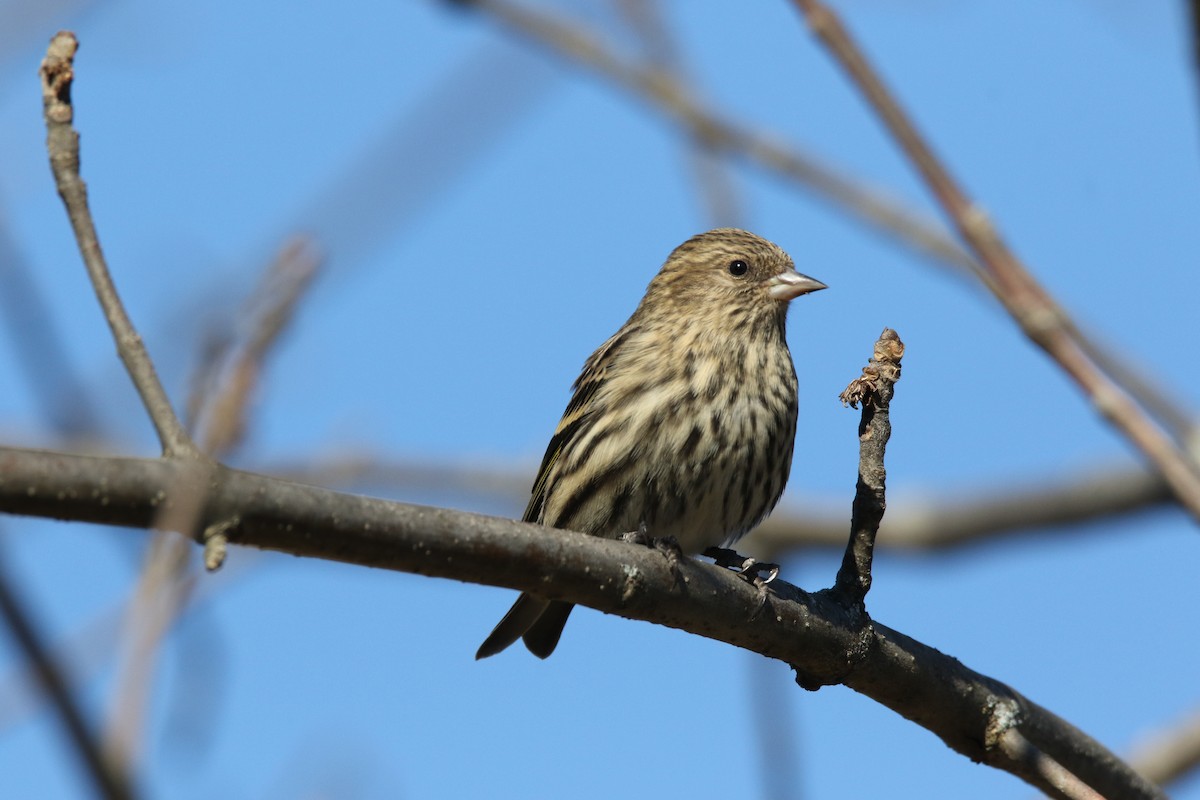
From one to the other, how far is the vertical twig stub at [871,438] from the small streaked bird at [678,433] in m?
1.36

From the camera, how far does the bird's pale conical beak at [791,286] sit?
673cm

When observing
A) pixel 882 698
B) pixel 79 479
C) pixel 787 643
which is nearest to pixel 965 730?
pixel 882 698

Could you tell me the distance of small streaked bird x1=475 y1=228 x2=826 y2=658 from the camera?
555cm

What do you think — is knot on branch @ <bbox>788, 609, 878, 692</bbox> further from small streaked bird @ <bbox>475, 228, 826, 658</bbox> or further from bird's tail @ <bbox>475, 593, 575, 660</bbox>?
bird's tail @ <bbox>475, 593, 575, 660</bbox>

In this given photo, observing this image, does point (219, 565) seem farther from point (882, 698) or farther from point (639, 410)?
point (639, 410)

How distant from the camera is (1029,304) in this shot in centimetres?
205

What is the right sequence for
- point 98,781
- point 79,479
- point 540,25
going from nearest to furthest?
1. point 98,781
2. point 79,479
3. point 540,25

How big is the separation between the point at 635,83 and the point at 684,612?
1.98 meters

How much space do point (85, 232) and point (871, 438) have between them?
1.97 metres

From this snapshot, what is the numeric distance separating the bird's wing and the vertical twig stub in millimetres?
2074

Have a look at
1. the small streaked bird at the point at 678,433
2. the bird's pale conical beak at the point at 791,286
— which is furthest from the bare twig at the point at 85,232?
the bird's pale conical beak at the point at 791,286

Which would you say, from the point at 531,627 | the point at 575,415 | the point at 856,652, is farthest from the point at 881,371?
the point at 531,627

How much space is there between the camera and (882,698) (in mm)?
4199

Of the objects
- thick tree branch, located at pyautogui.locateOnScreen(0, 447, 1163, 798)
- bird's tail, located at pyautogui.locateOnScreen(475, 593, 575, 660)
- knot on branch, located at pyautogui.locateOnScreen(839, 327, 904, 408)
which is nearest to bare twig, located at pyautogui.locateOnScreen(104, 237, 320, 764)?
thick tree branch, located at pyautogui.locateOnScreen(0, 447, 1163, 798)
